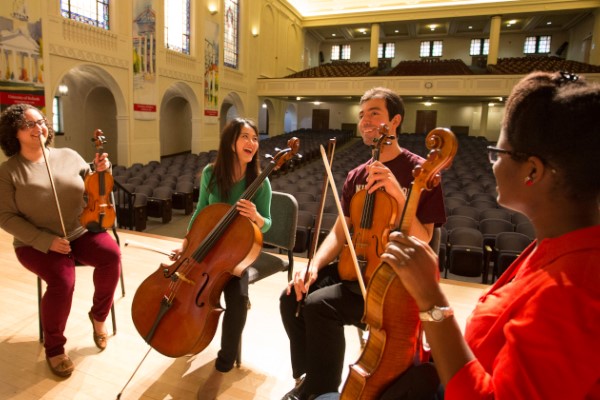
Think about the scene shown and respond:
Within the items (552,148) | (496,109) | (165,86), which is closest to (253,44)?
(165,86)

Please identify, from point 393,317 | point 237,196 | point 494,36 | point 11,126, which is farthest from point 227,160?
point 494,36

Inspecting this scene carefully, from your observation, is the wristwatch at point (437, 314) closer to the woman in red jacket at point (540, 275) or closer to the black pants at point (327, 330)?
the woman in red jacket at point (540, 275)

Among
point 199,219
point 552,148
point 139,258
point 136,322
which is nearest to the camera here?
point 552,148

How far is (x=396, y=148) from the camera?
202cm

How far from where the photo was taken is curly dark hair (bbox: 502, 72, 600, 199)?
29.8 inches

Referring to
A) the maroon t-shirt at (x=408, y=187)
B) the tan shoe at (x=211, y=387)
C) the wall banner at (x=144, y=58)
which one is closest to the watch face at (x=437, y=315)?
the maroon t-shirt at (x=408, y=187)

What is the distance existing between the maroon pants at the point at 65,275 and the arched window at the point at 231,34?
1425 cm

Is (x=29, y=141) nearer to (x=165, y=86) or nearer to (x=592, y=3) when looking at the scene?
(x=165, y=86)

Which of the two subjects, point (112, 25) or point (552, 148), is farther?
point (112, 25)

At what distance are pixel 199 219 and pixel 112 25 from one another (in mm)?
10221

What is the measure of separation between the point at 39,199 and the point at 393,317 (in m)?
2.10

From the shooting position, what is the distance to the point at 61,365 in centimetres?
203

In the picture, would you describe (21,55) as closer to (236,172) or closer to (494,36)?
(236,172)

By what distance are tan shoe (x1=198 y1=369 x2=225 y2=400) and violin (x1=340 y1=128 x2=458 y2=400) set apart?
101 cm
